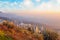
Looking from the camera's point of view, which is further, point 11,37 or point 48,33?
point 48,33

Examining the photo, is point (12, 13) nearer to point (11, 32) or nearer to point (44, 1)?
point (11, 32)

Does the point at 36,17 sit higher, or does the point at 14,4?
the point at 14,4

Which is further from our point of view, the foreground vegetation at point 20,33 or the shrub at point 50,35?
the shrub at point 50,35

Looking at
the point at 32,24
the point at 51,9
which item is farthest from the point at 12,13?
the point at 51,9

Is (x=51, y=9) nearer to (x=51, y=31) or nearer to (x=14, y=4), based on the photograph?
(x=51, y=31)

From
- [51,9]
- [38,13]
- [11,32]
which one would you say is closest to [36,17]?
[38,13]

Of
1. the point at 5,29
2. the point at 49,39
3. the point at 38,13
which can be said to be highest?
the point at 38,13

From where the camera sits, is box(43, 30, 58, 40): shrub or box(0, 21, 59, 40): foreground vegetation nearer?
box(0, 21, 59, 40): foreground vegetation
